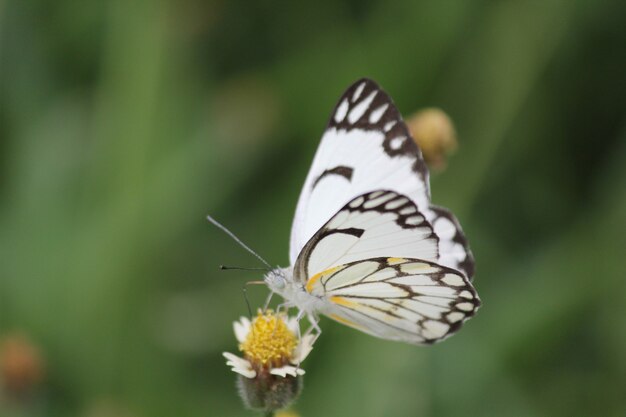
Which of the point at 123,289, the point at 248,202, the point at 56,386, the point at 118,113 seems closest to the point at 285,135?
the point at 248,202

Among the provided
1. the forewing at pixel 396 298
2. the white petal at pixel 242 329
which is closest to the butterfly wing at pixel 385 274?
the forewing at pixel 396 298

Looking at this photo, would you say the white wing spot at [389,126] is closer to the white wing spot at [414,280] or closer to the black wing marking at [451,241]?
the black wing marking at [451,241]

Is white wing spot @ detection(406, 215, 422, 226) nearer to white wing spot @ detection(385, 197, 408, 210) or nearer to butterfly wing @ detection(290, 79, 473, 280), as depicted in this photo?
white wing spot @ detection(385, 197, 408, 210)

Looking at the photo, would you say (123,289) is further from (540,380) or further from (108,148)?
(540,380)

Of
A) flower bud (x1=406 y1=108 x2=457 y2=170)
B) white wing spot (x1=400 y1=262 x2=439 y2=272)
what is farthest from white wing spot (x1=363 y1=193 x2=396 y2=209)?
flower bud (x1=406 y1=108 x2=457 y2=170)

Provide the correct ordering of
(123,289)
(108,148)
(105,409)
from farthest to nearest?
1. (108,148)
2. (123,289)
3. (105,409)

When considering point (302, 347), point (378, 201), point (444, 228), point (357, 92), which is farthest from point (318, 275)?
point (357, 92)
